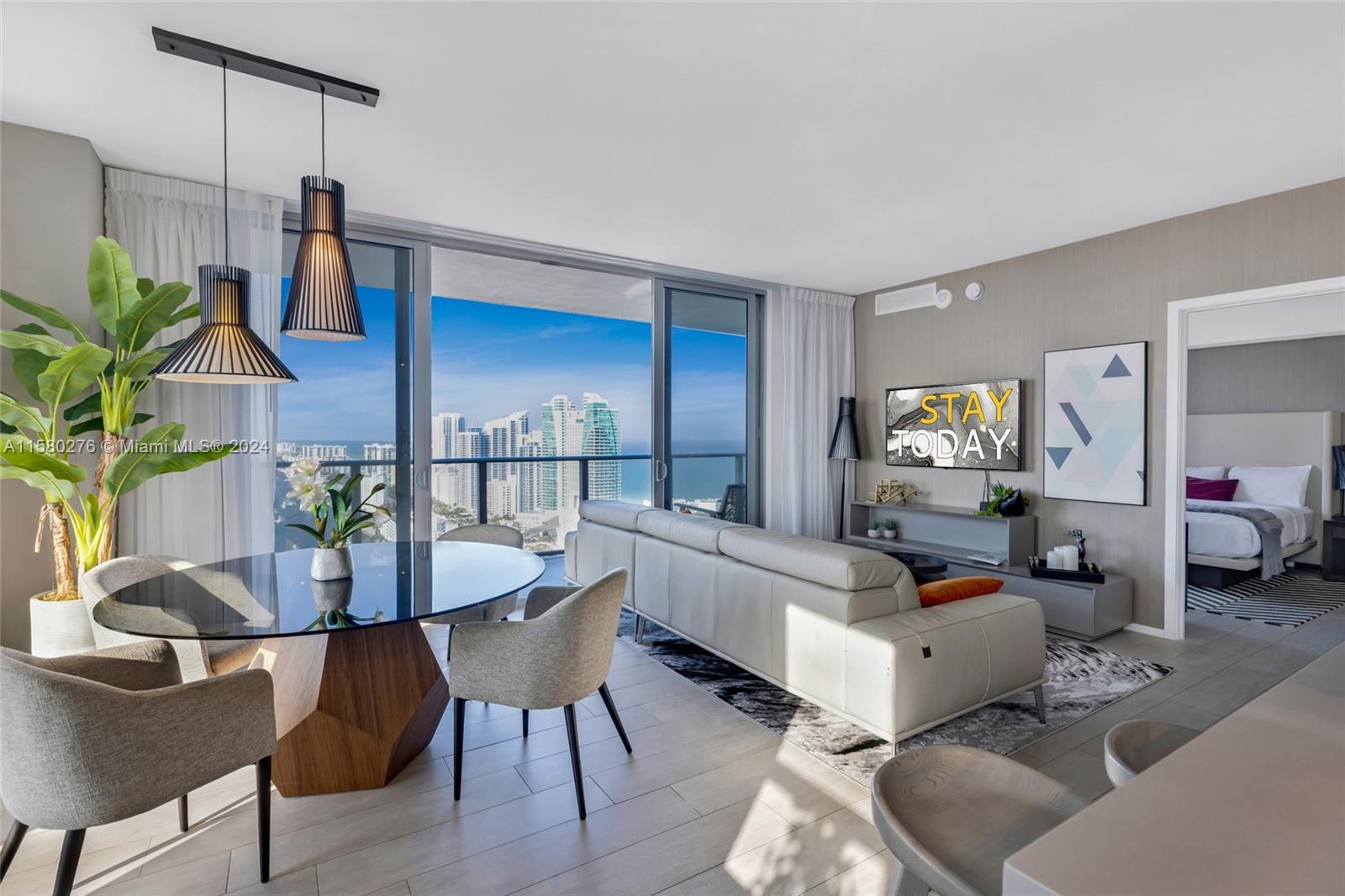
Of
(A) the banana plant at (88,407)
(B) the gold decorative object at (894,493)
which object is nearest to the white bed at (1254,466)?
(B) the gold decorative object at (894,493)

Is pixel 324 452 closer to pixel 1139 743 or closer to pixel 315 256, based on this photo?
pixel 315 256

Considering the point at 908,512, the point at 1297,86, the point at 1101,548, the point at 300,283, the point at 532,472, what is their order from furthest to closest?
1. the point at 532,472
2. the point at 908,512
3. the point at 1101,548
4. the point at 1297,86
5. the point at 300,283

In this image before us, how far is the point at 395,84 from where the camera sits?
253 cm

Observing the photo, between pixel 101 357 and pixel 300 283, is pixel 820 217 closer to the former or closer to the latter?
pixel 300 283

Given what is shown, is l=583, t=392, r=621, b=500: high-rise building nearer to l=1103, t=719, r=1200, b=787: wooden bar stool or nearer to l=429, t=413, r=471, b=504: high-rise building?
l=429, t=413, r=471, b=504: high-rise building

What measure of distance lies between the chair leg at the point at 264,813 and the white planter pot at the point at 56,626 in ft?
4.57

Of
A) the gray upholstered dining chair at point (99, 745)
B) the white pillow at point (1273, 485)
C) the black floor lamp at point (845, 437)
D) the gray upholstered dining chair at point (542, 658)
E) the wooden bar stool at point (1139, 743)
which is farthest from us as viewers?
the white pillow at point (1273, 485)

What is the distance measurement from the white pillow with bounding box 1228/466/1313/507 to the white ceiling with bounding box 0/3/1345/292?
417 centimetres

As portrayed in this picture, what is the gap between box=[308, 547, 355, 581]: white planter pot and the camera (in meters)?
2.43

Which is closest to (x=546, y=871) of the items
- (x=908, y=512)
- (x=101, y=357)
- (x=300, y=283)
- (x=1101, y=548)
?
(x=300, y=283)

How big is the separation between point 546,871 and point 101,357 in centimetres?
260

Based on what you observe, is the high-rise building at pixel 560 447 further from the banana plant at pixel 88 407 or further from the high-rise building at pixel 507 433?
the banana plant at pixel 88 407

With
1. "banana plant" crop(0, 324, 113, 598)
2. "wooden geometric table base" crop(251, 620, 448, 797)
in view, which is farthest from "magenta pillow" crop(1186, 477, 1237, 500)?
"banana plant" crop(0, 324, 113, 598)

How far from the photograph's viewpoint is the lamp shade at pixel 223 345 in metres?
2.16
